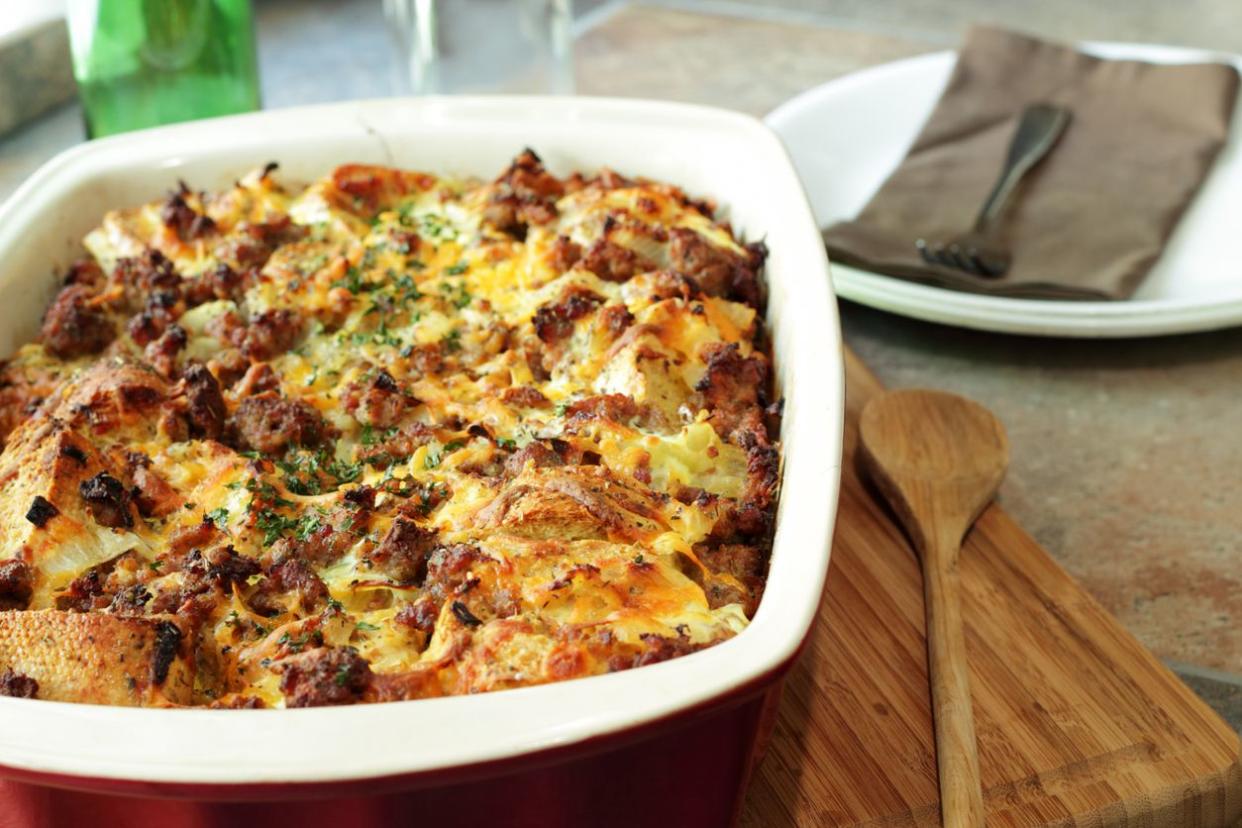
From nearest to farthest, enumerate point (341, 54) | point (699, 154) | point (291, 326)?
point (291, 326), point (699, 154), point (341, 54)

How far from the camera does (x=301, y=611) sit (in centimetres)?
143

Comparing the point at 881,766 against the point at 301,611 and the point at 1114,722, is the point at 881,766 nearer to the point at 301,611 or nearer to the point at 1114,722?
the point at 1114,722

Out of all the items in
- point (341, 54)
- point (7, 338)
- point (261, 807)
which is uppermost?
point (261, 807)

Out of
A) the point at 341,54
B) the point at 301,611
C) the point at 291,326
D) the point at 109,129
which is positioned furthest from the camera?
the point at 341,54

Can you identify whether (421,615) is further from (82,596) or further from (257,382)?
(257,382)

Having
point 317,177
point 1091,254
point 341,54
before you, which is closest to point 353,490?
point 317,177

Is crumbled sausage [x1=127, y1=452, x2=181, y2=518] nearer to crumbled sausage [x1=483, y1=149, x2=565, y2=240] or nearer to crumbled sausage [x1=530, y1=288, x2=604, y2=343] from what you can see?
crumbled sausage [x1=530, y1=288, x2=604, y2=343]

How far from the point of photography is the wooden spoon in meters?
1.62

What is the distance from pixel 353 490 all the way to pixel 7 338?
2.34 feet

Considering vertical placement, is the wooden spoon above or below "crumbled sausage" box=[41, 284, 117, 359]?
below

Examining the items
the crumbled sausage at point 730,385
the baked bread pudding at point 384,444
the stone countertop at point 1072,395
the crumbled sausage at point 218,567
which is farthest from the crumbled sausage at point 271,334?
the stone countertop at point 1072,395

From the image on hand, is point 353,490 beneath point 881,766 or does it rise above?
above

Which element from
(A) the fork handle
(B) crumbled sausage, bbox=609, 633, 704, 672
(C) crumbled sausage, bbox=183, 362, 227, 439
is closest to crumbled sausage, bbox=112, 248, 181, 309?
(C) crumbled sausage, bbox=183, 362, 227, 439

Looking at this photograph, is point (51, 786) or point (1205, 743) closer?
point (51, 786)
